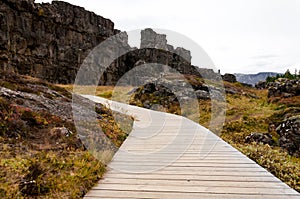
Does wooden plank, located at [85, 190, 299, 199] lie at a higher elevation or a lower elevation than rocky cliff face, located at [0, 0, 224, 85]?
lower

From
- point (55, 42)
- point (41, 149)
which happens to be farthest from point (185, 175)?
point (55, 42)

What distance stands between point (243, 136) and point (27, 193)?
12362mm

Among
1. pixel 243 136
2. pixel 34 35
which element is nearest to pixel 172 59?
pixel 34 35

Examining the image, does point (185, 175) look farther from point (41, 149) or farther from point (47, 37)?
point (47, 37)

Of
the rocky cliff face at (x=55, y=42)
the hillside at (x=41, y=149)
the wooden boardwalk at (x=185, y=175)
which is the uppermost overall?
the rocky cliff face at (x=55, y=42)

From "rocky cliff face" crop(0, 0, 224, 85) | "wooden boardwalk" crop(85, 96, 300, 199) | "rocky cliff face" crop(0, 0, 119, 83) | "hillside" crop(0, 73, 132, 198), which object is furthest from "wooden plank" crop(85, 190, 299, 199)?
"rocky cliff face" crop(0, 0, 119, 83)

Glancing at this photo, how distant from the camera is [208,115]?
18766 millimetres

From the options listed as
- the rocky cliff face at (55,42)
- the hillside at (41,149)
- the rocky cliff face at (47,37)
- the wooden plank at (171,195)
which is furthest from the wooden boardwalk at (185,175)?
the rocky cliff face at (47,37)

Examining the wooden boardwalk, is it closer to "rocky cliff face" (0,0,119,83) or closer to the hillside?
the hillside

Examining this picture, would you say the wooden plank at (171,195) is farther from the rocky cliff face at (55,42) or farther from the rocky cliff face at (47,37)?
the rocky cliff face at (47,37)

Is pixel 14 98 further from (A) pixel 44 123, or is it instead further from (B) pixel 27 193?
(B) pixel 27 193

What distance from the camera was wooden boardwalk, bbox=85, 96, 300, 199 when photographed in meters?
3.55

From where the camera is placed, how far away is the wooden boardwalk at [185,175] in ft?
11.6

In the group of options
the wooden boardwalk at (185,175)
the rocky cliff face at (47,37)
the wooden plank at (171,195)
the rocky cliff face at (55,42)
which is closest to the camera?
the wooden plank at (171,195)
